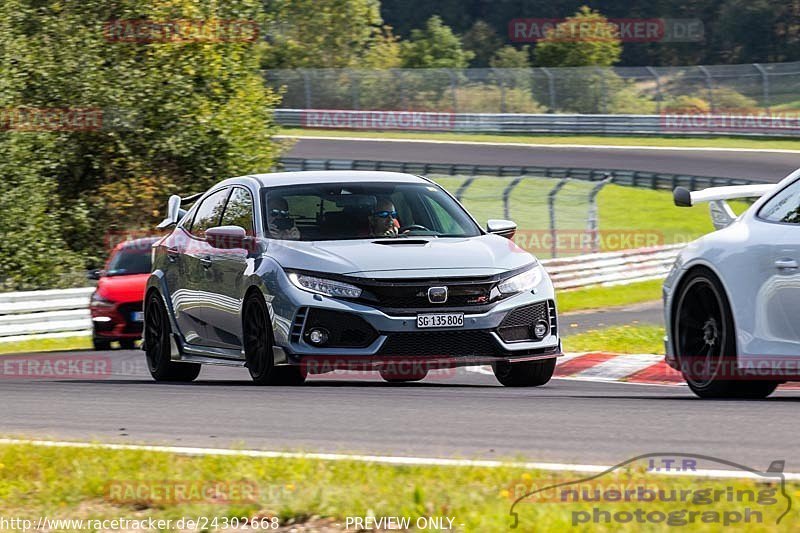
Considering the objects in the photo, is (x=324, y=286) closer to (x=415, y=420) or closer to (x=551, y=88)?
(x=415, y=420)

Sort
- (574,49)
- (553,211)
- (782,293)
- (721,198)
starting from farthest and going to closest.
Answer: (574,49)
(553,211)
(721,198)
(782,293)

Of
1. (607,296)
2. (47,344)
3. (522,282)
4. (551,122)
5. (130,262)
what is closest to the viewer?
(522,282)

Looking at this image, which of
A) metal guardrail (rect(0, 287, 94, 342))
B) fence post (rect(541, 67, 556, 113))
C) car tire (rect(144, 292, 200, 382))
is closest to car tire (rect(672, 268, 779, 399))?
car tire (rect(144, 292, 200, 382))

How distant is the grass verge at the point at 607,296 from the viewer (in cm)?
2632

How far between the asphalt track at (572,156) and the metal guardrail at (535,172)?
1245 millimetres

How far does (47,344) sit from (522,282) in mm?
14991

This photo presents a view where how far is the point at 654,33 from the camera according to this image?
88438 millimetres

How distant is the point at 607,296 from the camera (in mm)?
27641

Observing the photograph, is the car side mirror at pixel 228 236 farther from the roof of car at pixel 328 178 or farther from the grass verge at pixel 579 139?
the grass verge at pixel 579 139

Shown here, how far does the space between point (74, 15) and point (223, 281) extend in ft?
74.5

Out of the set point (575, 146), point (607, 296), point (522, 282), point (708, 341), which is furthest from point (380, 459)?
point (575, 146)

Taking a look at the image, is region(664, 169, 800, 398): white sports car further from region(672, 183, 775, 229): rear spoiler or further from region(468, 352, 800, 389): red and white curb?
region(468, 352, 800, 389): red and white curb

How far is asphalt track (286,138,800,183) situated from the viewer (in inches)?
1735

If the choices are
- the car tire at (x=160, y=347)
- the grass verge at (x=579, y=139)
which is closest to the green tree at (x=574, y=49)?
the grass verge at (x=579, y=139)
